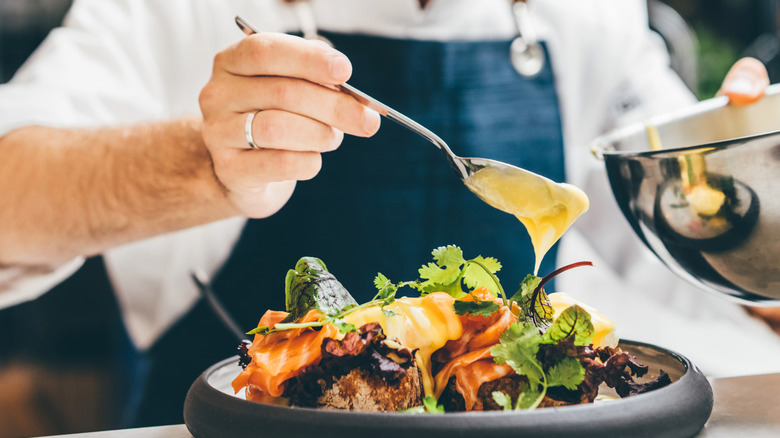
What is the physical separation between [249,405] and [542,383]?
317mm

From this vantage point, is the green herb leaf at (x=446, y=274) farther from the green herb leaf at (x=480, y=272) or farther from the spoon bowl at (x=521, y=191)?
the spoon bowl at (x=521, y=191)

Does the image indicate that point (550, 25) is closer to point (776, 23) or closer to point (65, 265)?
point (65, 265)

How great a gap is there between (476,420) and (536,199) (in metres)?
0.53

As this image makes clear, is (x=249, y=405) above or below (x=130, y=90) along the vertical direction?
above

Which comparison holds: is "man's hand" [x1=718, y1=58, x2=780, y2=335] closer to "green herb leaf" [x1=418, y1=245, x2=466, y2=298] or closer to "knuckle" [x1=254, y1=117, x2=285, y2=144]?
"green herb leaf" [x1=418, y1=245, x2=466, y2=298]

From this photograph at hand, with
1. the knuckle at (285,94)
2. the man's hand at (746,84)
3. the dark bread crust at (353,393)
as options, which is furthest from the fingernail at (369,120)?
the man's hand at (746,84)

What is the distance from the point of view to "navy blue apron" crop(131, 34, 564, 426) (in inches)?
78.5

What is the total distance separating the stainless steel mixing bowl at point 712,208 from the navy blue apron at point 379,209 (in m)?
0.95

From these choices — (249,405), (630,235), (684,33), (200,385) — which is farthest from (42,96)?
(684,33)

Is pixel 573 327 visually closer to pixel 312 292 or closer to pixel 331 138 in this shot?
pixel 312 292

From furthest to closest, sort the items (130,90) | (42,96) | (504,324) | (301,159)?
(130,90) → (42,96) → (301,159) → (504,324)

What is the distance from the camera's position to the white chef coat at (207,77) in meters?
1.81

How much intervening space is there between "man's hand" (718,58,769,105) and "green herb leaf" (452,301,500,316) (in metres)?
0.85

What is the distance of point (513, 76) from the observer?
83.4 inches
